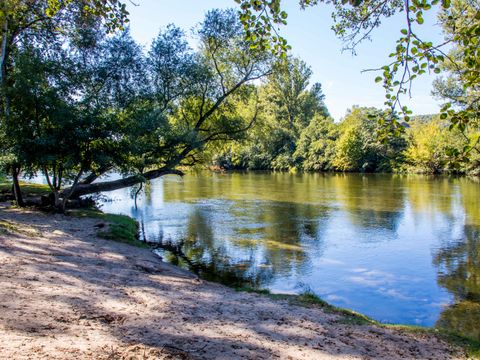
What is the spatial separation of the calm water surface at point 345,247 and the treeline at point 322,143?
28.8 m

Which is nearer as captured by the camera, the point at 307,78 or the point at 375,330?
the point at 375,330

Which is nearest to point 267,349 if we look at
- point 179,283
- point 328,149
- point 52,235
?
point 179,283

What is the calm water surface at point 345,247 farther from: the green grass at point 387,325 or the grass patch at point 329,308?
the grass patch at point 329,308

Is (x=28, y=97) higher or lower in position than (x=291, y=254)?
higher

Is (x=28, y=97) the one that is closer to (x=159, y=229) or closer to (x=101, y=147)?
(x=101, y=147)

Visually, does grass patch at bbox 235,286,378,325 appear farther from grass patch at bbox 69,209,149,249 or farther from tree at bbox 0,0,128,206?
tree at bbox 0,0,128,206

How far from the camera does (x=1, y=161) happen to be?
1728 centimetres

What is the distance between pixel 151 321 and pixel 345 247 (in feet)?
44.9

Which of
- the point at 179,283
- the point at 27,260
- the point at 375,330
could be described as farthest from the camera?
the point at 179,283

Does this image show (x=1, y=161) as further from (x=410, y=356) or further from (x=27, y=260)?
(x=410, y=356)

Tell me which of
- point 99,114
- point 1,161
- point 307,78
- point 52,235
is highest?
point 307,78

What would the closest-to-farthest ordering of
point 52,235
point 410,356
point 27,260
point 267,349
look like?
1. point 267,349
2. point 410,356
3. point 27,260
4. point 52,235

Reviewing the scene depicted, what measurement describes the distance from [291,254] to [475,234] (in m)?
10.7

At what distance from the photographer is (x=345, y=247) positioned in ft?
61.4
